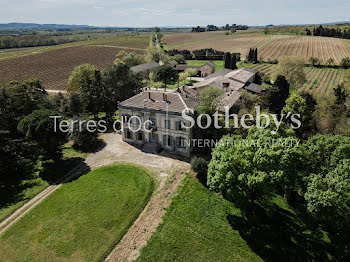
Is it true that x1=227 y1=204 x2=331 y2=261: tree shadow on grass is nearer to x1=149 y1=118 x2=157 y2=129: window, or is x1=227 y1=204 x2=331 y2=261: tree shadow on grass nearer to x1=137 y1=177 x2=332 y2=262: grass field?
x1=137 y1=177 x2=332 y2=262: grass field

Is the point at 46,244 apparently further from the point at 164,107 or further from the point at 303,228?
the point at 303,228

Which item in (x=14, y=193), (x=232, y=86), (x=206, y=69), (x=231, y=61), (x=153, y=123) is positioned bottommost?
(x=14, y=193)

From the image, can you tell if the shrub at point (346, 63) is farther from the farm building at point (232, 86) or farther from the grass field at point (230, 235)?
the grass field at point (230, 235)

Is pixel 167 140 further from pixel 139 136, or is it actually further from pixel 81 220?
pixel 81 220

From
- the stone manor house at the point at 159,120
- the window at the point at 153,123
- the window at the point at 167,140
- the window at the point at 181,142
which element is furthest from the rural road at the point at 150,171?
the window at the point at 153,123

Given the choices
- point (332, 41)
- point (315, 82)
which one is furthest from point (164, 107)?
point (332, 41)

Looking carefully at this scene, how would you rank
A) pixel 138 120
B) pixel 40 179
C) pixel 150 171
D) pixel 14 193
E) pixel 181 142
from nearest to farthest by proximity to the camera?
pixel 14 193 → pixel 40 179 → pixel 150 171 → pixel 181 142 → pixel 138 120

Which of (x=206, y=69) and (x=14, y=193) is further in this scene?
(x=206, y=69)

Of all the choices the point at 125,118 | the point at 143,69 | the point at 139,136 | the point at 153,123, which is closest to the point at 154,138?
the point at 153,123
